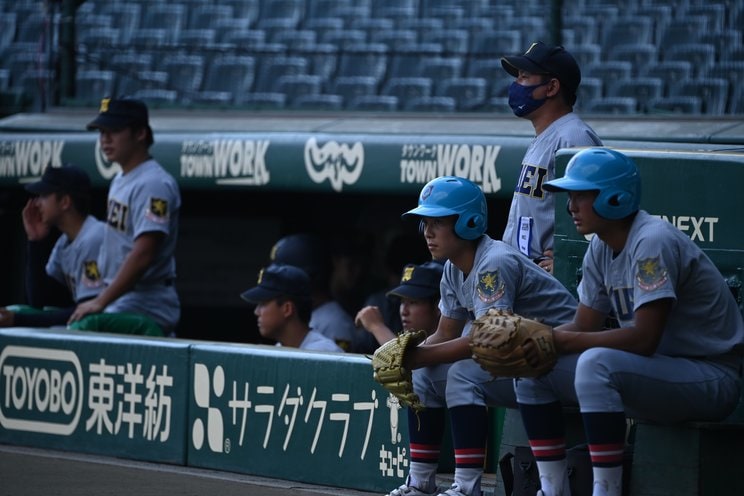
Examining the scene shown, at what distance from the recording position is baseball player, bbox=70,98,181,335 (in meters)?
6.42

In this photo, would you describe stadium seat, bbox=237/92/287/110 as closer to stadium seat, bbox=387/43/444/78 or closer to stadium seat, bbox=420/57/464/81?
stadium seat, bbox=387/43/444/78

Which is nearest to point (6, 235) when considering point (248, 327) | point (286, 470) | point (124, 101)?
point (248, 327)

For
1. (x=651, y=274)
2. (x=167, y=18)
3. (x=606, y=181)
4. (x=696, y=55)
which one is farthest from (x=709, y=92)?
(x=167, y=18)

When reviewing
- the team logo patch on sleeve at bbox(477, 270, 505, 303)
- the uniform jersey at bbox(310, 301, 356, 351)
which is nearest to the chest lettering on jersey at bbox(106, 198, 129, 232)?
the uniform jersey at bbox(310, 301, 356, 351)

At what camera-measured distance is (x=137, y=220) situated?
21.2 feet

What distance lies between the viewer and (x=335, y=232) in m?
8.51

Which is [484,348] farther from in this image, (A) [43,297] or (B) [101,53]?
(B) [101,53]

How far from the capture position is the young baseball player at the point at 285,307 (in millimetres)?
6051

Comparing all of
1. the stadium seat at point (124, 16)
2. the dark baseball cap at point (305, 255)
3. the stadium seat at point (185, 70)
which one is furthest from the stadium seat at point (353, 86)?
the dark baseball cap at point (305, 255)

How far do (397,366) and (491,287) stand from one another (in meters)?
0.38

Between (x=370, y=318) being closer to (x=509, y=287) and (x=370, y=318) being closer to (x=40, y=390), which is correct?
(x=509, y=287)

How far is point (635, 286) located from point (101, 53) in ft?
27.4

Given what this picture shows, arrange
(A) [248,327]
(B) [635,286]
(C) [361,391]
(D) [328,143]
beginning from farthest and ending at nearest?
(A) [248,327]
(D) [328,143]
(C) [361,391]
(B) [635,286]

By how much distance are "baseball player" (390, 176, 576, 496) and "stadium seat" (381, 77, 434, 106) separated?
6106mm
